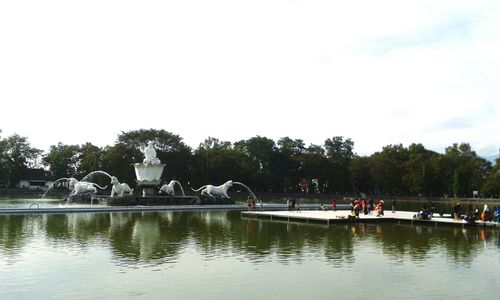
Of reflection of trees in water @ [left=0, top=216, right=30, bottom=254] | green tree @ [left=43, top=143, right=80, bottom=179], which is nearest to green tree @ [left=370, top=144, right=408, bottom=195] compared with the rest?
green tree @ [left=43, top=143, right=80, bottom=179]

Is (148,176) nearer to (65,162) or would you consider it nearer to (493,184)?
(65,162)

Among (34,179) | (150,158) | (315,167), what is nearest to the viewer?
(150,158)

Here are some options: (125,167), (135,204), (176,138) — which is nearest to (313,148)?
(176,138)

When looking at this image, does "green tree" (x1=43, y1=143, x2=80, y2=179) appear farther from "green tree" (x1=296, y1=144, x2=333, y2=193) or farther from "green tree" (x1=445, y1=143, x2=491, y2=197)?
"green tree" (x1=445, y1=143, x2=491, y2=197)

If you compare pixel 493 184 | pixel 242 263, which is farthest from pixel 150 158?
pixel 493 184

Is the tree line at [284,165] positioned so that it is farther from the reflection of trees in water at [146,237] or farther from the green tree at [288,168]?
the reflection of trees in water at [146,237]

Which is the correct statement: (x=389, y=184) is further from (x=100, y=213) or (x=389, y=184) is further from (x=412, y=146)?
(x=100, y=213)

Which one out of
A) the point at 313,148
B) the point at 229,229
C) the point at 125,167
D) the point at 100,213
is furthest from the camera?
the point at 313,148

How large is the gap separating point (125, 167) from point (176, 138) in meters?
12.1

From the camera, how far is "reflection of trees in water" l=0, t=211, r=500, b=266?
78.5 feet

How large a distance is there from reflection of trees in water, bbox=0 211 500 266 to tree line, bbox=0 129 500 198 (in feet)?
199

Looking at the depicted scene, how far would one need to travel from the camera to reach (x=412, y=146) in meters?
127

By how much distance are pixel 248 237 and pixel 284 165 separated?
87.1 m

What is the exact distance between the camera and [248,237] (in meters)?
30.2
